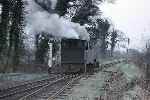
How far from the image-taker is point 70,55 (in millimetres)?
29734

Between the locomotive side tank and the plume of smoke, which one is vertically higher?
the plume of smoke

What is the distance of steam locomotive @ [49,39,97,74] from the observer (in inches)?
1158

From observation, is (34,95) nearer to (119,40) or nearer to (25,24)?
(25,24)

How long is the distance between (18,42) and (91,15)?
1429cm

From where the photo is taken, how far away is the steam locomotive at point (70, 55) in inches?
1158

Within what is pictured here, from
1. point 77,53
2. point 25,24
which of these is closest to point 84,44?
point 77,53

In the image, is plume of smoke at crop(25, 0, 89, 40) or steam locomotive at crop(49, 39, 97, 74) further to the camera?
plume of smoke at crop(25, 0, 89, 40)

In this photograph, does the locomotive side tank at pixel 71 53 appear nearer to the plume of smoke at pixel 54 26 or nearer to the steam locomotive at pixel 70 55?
the steam locomotive at pixel 70 55

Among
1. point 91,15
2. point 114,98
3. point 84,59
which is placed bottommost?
point 114,98

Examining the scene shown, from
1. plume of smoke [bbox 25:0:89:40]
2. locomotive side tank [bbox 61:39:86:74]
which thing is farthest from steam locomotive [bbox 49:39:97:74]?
plume of smoke [bbox 25:0:89:40]

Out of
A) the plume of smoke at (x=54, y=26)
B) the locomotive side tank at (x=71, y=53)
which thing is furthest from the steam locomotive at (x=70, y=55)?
the plume of smoke at (x=54, y=26)

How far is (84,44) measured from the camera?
96.7 feet

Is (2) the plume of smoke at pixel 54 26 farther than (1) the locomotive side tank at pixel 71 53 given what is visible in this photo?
Yes

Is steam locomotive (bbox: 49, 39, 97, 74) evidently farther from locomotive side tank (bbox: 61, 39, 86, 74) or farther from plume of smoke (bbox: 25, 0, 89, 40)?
plume of smoke (bbox: 25, 0, 89, 40)
